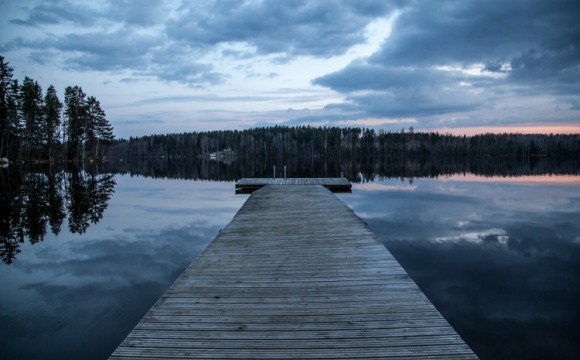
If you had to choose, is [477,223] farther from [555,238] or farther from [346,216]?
[346,216]

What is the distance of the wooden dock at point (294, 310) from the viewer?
3.54m

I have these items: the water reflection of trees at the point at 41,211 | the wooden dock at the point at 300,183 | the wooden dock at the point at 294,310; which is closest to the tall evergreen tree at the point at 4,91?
the water reflection of trees at the point at 41,211

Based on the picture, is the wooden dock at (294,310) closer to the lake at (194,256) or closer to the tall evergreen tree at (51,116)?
the lake at (194,256)

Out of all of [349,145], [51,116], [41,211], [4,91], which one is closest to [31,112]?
[51,116]

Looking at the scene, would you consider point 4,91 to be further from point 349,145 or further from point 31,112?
point 349,145

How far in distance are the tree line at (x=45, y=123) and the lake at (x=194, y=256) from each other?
36195 mm

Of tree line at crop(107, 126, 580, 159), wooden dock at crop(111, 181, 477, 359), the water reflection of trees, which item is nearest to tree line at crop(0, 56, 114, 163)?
the water reflection of trees

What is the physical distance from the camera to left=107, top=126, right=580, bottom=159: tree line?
14175 centimetres

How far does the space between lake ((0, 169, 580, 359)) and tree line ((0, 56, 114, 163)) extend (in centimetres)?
3620

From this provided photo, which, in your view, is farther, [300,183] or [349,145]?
[349,145]

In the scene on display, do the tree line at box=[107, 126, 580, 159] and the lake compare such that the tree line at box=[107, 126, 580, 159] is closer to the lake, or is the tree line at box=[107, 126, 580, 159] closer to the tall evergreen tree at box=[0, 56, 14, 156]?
the tall evergreen tree at box=[0, 56, 14, 156]

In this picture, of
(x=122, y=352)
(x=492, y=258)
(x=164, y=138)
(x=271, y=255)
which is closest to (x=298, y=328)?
(x=122, y=352)

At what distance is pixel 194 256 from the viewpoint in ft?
34.0

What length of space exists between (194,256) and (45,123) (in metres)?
61.0
